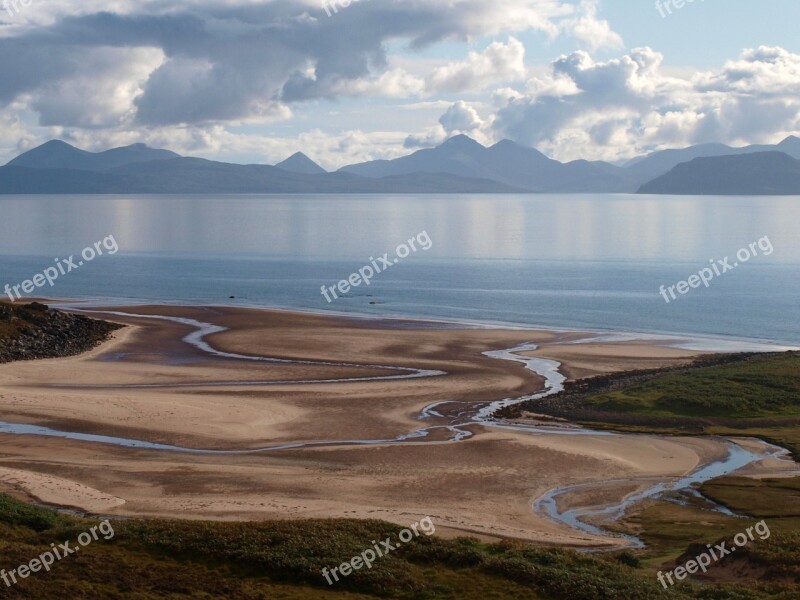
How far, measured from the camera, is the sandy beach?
37.8 meters

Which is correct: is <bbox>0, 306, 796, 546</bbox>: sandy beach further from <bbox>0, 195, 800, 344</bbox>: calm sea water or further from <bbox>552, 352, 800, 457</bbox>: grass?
<bbox>0, 195, 800, 344</bbox>: calm sea water

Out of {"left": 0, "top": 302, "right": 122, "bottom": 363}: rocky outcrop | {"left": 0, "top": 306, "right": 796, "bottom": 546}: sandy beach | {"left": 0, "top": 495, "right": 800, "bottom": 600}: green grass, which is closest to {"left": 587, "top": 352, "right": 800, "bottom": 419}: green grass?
{"left": 0, "top": 306, "right": 796, "bottom": 546}: sandy beach

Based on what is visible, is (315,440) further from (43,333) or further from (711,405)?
(43,333)

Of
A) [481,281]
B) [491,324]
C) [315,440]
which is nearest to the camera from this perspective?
[315,440]

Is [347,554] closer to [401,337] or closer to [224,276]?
[401,337]

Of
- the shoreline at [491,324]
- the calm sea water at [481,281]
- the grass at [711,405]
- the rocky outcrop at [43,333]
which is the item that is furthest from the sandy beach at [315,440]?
the calm sea water at [481,281]

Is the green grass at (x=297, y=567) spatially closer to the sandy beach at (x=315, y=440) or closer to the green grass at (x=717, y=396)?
the sandy beach at (x=315, y=440)

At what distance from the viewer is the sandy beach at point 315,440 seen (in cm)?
3781

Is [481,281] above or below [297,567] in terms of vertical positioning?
above

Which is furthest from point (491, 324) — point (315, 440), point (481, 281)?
point (315, 440)

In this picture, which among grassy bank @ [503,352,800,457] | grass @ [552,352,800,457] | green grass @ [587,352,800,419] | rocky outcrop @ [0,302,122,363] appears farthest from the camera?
rocky outcrop @ [0,302,122,363]

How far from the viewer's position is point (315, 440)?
159 ft

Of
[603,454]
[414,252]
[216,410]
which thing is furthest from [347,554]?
[414,252]

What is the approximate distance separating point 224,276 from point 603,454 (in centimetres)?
10324
